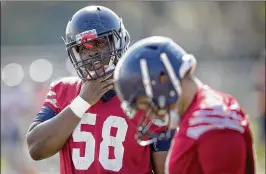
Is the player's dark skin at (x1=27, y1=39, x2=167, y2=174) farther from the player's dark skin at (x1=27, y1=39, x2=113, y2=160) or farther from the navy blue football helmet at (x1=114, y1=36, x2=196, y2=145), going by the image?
the navy blue football helmet at (x1=114, y1=36, x2=196, y2=145)

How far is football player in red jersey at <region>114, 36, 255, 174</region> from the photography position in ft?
9.80

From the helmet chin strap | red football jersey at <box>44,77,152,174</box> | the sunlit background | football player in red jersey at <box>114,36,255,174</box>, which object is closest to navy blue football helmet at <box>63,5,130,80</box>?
red football jersey at <box>44,77,152,174</box>

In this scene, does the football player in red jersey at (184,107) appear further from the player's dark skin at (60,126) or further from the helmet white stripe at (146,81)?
the player's dark skin at (60,126)

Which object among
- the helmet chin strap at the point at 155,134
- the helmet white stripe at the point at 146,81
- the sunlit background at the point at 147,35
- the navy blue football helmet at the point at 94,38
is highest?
the helmet white stripe at the point at 146,81

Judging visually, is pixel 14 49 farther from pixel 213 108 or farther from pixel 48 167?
pixel 213 108

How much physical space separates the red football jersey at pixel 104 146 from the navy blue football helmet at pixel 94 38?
0.70 feet

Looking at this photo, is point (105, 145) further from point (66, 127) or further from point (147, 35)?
point (147, 35)

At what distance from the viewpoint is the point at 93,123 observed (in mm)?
4051

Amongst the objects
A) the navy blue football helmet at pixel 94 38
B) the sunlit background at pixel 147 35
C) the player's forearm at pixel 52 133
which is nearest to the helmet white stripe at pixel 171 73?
the navy blue football helmet at pixel 94 38

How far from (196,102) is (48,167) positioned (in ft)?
29.2

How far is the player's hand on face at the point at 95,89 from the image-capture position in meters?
4.00

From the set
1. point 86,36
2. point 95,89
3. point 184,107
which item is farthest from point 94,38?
point 184,107

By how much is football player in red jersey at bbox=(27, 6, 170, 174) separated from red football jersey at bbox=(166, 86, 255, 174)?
82cm

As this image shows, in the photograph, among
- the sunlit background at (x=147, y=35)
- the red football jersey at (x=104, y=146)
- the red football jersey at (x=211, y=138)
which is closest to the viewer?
the red football jersey at (x=211, y=138)
